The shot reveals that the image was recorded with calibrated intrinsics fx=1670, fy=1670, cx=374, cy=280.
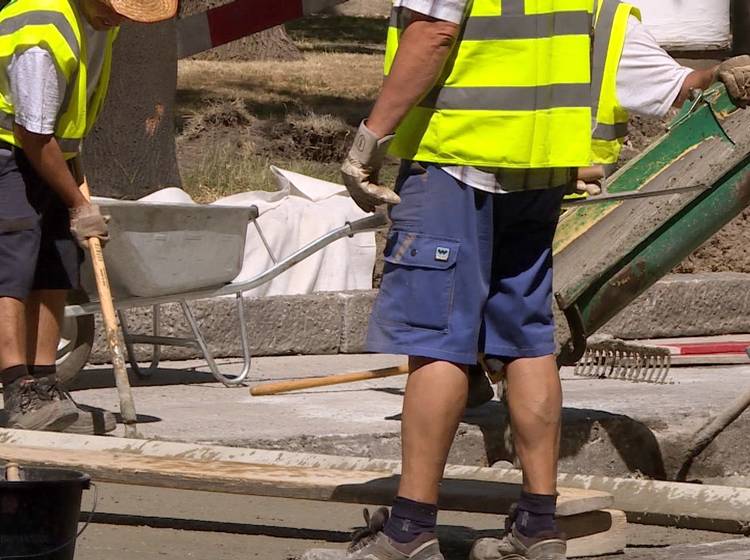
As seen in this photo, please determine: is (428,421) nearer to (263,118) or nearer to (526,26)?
(526,26)

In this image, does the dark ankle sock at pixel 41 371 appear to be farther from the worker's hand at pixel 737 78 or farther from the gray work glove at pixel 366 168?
the worker's hand at pixel 737 78

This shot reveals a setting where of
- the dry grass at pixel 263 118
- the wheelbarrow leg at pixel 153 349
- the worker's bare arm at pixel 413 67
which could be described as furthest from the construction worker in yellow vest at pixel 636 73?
the dry grass at pixel 263 118

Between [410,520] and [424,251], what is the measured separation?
0.66 m

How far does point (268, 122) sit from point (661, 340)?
5373mm

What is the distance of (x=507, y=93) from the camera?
4.08 metres

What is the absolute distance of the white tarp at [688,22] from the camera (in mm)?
9938

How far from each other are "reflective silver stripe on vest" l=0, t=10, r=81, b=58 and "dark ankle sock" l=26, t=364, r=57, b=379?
43.5 inches

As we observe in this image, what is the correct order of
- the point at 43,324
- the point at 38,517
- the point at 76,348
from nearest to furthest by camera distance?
1. the point at 38,517
2. the point at 43,324
3. the point at 76,348

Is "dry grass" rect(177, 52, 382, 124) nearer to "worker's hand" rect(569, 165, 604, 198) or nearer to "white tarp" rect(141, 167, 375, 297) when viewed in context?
"white tarp" rect(141, 167, 375, 297)

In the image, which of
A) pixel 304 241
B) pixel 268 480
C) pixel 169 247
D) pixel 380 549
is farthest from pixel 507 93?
pixel 304 241

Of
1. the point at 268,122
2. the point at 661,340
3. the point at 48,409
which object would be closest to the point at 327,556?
the point at 48,409

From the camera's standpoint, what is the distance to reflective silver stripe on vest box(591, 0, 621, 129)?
4375mm

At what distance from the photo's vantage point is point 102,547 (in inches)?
176

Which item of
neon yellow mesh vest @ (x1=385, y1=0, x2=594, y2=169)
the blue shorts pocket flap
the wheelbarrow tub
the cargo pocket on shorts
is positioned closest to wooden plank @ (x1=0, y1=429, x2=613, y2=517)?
the cargo pocket on shorts
